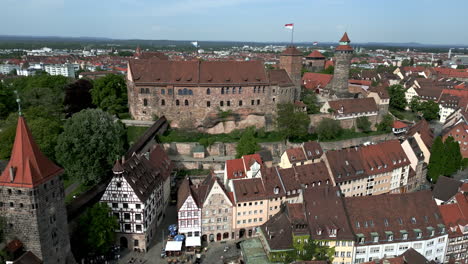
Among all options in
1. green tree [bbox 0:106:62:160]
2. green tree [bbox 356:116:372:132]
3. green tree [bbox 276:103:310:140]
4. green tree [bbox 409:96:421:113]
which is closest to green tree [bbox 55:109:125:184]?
green tree [bbox 0:106:62:160]

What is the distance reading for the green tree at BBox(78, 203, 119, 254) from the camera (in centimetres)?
3678

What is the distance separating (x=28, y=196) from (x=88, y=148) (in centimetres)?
1484

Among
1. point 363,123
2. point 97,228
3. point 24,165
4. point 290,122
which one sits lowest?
point 97,228

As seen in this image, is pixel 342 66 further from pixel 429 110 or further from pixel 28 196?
pixel 28 196

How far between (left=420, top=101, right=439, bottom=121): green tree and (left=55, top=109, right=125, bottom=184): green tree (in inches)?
2939

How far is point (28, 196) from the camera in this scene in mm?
29750

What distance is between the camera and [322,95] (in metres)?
92.8

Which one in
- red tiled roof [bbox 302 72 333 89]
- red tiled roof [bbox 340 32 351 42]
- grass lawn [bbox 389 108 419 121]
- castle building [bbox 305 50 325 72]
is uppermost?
red tiled roof [bbox 340 32 351 42]

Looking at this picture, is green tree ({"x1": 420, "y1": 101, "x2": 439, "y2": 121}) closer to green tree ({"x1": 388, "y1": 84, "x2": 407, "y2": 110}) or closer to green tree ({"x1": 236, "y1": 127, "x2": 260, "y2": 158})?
green tree ({"x1": 388, "y1": 84, "x2": 407, "y2": 110})

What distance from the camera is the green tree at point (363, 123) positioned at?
7325cm

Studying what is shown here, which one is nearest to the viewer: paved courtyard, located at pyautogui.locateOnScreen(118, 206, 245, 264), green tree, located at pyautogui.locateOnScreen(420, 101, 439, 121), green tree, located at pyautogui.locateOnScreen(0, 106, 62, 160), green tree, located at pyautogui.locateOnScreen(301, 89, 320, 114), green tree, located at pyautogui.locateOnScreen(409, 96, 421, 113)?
paved courtyard, located at pyautogui.locateOnScreen(118, 206, 245, 264)

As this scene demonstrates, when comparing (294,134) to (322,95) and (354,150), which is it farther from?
(322,95)

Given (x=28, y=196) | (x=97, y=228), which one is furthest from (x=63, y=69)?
(x=28, y=196)

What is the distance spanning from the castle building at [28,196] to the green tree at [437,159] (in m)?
54.1
